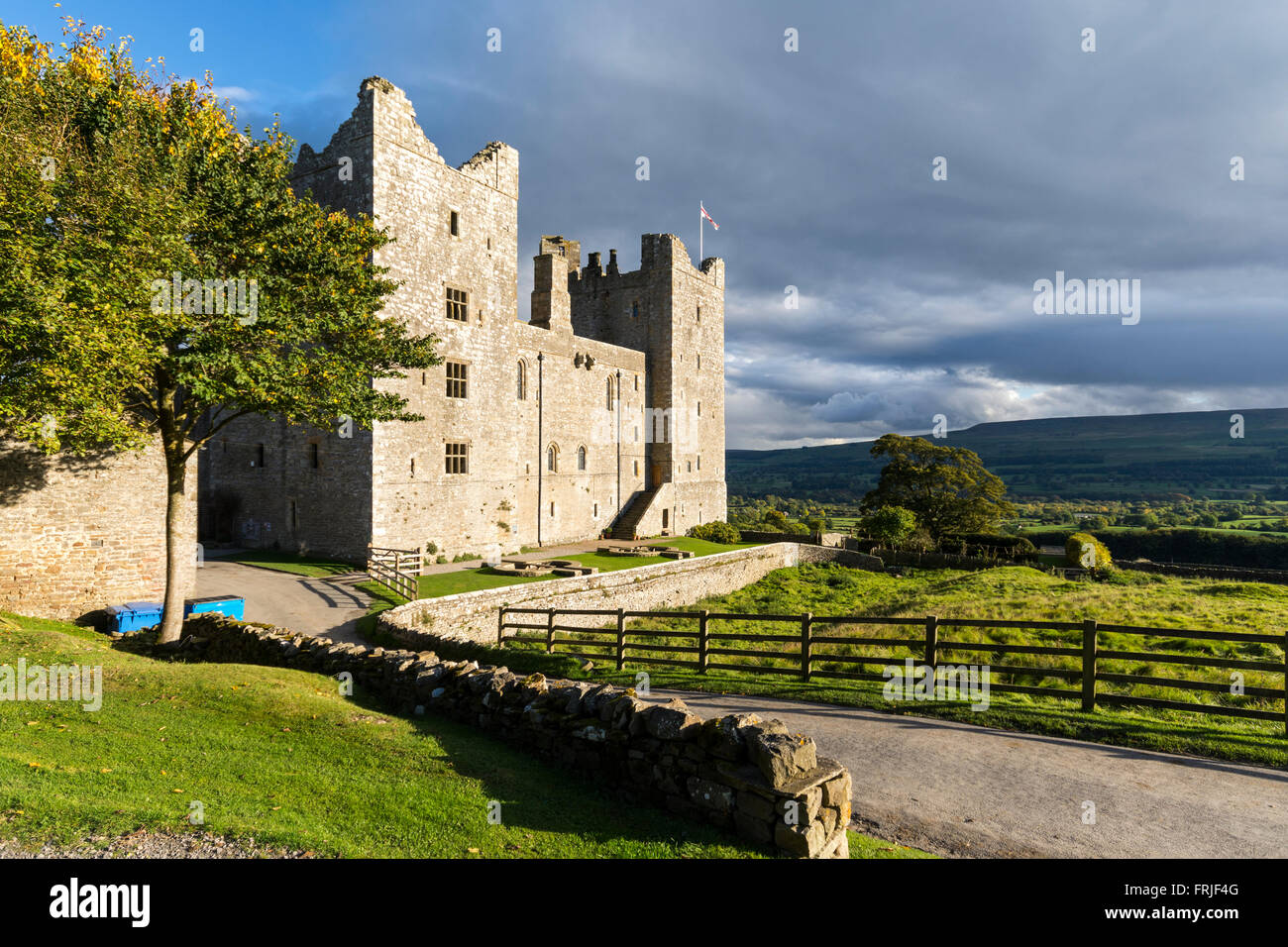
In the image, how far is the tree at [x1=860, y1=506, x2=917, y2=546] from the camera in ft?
163

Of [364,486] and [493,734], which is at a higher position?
[364,486]

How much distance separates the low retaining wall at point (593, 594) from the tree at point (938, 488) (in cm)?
1980

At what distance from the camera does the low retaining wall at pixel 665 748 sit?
586 cm

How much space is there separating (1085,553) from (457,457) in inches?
1479

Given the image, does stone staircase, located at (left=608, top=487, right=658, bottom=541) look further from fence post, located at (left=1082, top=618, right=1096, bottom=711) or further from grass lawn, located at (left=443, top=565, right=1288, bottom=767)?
fence post, located at (left=1082, top=618, right=1096, bottom=711)

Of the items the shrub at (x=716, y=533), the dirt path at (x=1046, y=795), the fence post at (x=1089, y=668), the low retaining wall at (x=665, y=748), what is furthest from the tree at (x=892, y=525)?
the low retaining wall at (x=665, y=748)

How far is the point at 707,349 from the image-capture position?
49.1 meters

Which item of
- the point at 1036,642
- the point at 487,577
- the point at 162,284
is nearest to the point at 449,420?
the point at 487,577

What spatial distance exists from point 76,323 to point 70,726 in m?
6.93

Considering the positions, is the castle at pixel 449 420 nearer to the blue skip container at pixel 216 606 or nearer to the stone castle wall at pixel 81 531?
the blue skip container at pixel 216 606

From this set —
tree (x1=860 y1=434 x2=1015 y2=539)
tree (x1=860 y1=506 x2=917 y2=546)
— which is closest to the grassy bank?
tree (x1=860 y1=506 x2=917 y2=546)

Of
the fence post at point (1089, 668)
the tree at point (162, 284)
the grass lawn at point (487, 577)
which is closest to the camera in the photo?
the fence post at point (1089, 668)

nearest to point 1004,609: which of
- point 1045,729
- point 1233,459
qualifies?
point 1045,729
